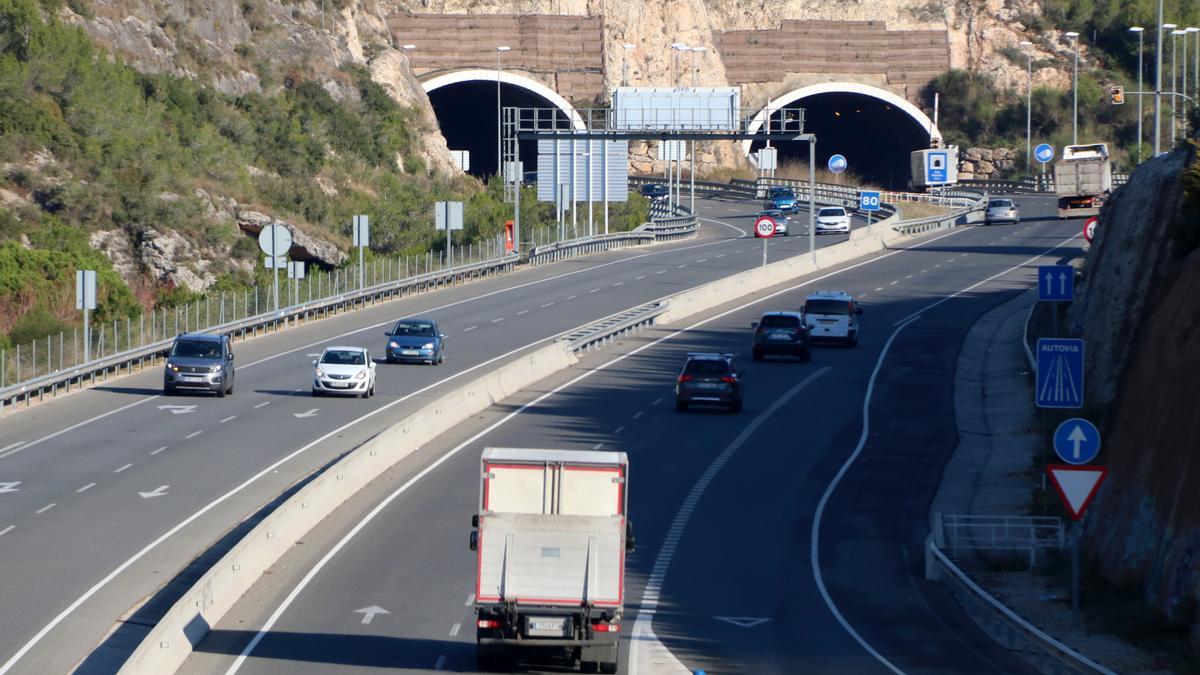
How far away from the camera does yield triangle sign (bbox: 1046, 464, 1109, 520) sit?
67.2ft

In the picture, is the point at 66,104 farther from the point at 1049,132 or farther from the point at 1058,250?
the point at 1049,132

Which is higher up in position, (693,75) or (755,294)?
(693,75)

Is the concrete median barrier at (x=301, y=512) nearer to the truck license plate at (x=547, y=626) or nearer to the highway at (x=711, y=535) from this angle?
the highway at (x=711, y=535)

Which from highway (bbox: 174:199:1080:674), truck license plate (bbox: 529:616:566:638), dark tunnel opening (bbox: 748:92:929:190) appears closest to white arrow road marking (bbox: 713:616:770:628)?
highway (bbox: 174:199:1080:674)

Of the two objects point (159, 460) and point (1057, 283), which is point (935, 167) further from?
point (159, 460)

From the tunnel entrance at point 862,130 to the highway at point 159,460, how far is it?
2659 inches

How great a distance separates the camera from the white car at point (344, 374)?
41.7m

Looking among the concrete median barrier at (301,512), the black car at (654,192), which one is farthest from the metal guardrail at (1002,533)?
the black car at (654,192)

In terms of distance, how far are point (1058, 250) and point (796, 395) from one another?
41.1 meters

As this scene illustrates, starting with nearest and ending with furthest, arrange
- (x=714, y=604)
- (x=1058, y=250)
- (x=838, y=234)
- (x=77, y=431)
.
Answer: (x=714, y=604) → (x=77, y=431) → (x=1058, y=250) → (x=838, y=234)

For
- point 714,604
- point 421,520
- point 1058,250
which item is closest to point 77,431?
point 421,520

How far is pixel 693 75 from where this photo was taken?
132500 millimetres

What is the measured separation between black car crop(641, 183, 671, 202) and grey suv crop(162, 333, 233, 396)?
77.0m

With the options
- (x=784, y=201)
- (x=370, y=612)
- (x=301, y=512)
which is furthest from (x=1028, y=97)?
(x=370, y=612)
